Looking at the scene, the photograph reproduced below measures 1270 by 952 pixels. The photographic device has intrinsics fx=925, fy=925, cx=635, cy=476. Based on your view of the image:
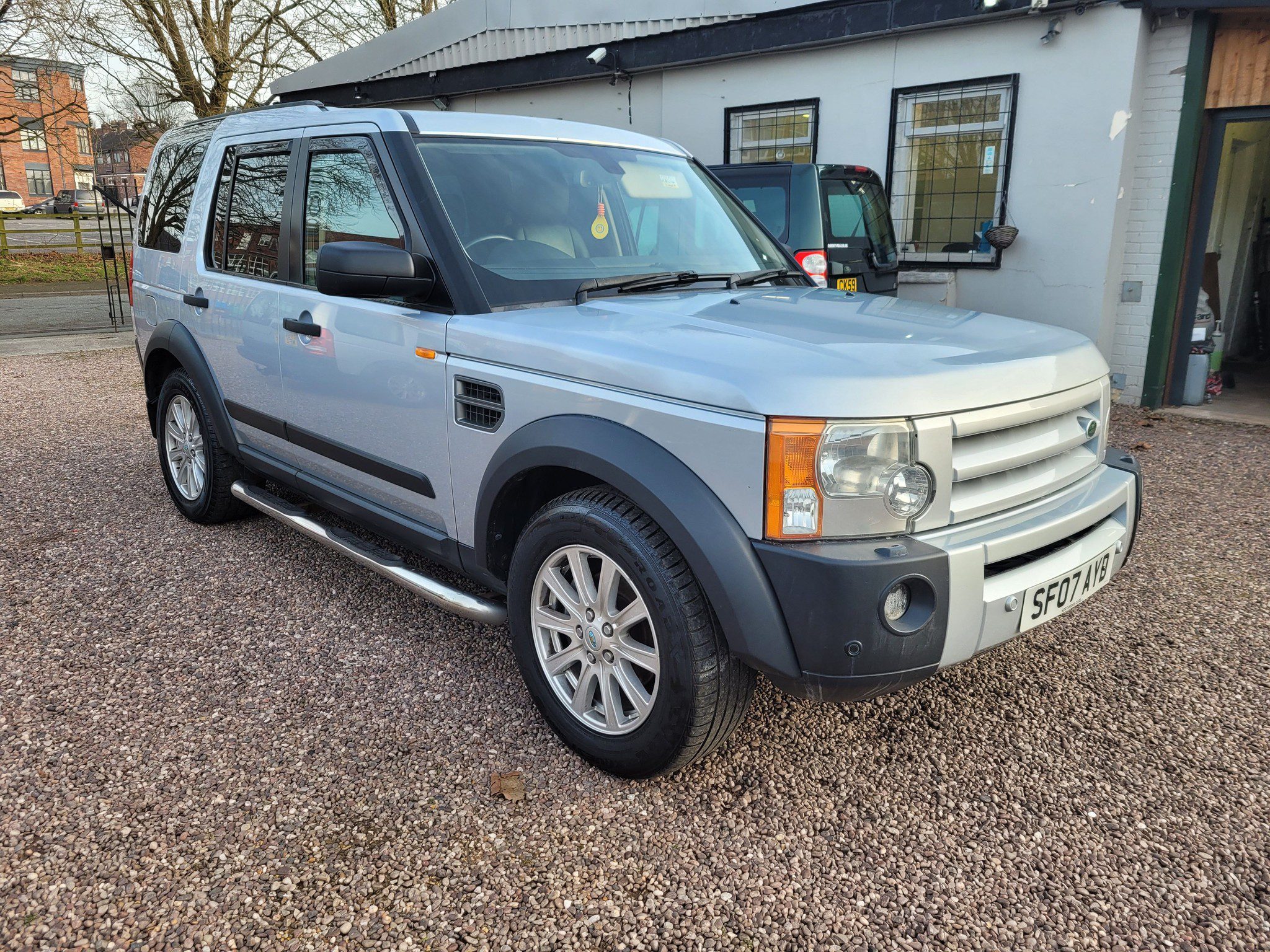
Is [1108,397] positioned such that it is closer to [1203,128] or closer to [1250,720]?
[1250,720]

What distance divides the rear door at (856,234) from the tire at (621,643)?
4.97 m

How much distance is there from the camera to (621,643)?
99.1 inches

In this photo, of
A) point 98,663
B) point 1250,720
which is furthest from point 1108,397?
point 98,663

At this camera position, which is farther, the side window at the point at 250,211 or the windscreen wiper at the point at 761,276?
the side window at the point at 250,211

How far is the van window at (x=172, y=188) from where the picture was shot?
4512mm

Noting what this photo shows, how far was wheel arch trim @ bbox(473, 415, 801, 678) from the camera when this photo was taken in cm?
215

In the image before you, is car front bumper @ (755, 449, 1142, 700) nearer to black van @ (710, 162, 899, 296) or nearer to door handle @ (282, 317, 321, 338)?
door handle @ (282, 317, 321, 338)

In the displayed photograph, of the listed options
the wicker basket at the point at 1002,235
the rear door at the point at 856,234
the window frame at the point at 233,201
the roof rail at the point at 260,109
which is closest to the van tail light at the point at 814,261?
the rear door at the point at 856,234

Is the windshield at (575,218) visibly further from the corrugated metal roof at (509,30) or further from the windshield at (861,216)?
the corrugated metal roof at (509,30)

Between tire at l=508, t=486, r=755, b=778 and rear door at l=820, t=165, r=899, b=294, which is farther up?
rear door at l=820, t=165, r=899, b=294

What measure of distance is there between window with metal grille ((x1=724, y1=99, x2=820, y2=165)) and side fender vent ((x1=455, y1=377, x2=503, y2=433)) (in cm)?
768

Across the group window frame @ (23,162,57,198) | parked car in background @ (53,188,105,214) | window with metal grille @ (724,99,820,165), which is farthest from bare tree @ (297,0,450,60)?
window frame @ (23,162,57,198)

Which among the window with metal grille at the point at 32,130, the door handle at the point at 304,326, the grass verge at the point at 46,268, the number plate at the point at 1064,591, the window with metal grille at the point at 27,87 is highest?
the window with metal grille at the point at 27,87

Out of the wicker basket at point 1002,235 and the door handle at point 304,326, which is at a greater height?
the wicker basket at point 1002,235
